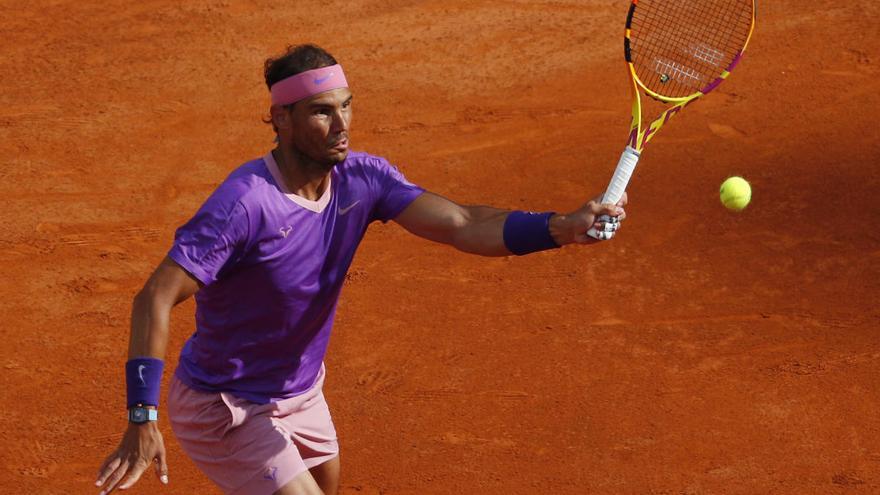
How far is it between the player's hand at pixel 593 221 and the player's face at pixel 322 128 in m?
0.93

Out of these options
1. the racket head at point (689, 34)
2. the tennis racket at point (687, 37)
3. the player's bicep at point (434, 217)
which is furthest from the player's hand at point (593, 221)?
the racket head at point (689, 34)

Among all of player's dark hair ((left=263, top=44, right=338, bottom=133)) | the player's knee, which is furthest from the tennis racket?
the player's knee

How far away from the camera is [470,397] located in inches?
282

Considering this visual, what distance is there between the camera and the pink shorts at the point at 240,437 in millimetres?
4852

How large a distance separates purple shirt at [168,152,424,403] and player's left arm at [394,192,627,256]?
0.09 meters

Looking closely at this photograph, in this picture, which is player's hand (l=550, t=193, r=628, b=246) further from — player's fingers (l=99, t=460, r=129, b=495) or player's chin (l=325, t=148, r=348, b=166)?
player's fingers (l=99, t=460, r=129, b=495)

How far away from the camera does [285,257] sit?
472cm

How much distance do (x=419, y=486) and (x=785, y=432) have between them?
2081 millimetres

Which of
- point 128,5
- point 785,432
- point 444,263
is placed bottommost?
point 785,432

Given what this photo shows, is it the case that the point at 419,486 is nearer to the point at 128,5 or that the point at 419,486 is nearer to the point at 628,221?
the point at 628,221

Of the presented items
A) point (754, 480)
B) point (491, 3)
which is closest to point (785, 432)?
point (754, 480)

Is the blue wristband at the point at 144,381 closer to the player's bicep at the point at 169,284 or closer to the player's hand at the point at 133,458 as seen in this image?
the player's hand at the point at 133,458

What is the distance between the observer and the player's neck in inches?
190

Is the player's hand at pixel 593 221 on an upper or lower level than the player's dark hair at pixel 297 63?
lower
